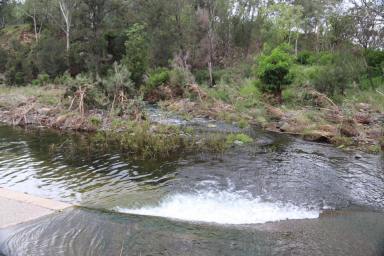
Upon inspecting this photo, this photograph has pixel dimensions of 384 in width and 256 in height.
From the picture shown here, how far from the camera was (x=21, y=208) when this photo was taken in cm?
634

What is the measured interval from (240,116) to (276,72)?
411 centimetres

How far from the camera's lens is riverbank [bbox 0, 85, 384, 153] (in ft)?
44.0

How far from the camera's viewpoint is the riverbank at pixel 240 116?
528 inches

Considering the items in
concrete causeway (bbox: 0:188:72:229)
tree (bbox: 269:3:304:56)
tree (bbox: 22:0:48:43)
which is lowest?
concrete causeway (bbox: 0:188:72:229)

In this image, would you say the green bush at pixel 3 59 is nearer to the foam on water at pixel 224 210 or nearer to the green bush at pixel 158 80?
the green bush at pixel 158 80

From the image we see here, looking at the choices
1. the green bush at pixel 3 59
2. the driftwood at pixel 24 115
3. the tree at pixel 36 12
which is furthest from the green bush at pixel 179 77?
the tree at pixel 36 12

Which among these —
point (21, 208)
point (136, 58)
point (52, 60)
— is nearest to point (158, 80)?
point (136, 58)

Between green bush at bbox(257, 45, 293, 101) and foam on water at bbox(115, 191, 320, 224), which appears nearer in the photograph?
foam on water at bbox(115, 191, 320, 224)

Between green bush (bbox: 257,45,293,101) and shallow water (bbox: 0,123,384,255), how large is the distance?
7.38m

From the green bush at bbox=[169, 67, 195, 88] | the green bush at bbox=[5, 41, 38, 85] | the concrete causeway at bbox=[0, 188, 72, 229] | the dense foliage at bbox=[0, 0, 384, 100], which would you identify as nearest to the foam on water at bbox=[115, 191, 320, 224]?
the concrete causeway at bbox=[0, 188, 72, 229]

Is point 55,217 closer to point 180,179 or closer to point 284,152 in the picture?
point 180,179

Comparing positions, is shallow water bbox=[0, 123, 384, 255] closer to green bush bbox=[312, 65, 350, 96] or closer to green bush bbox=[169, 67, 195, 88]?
green bush bbox=[312, 65, 350, 96]

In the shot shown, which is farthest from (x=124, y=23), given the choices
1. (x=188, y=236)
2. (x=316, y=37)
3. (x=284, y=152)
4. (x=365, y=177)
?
(x=188, y=236)

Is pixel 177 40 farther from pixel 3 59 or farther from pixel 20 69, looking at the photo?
pixel 3 59
